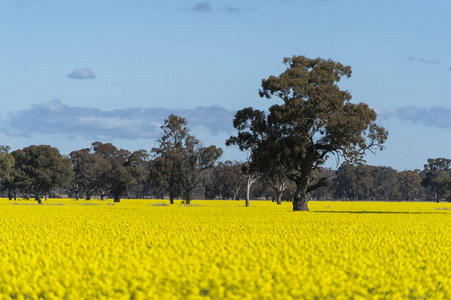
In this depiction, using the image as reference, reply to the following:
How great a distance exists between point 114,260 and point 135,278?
1851 millimetres

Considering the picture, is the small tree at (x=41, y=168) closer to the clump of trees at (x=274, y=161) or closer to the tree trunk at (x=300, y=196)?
the clump of trees at (x=274, y=161)

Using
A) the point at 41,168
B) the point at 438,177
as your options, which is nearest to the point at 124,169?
the point at 41,168

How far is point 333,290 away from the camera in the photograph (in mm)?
9930

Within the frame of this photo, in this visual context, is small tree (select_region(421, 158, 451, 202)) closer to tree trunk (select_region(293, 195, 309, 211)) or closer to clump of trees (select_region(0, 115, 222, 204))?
clump of trees (select_region(0, 115, 222, 204))

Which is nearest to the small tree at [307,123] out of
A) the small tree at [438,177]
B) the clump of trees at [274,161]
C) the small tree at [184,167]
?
the clump of trees at [274,161]

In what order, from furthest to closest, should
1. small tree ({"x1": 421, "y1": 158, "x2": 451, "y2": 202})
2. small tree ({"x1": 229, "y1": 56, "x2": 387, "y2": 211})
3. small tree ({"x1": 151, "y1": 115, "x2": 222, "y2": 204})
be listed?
small tree ({"x1": 421, "y1": 158, "x2": 451, "y2": 202}), small tree ({"x1": 151, "y1": 115, "x2": 222, "y2": 204}), small tree ({"x1": 229, "y1": 56, "x2": 387, "y2": 211})

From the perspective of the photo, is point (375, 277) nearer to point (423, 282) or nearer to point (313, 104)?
point (423, 282)

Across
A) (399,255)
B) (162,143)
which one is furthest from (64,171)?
(399,255)

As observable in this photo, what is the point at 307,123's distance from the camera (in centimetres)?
5644

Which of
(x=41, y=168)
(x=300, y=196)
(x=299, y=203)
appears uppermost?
(x=41, y=168)

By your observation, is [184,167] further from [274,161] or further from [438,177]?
[438,177]

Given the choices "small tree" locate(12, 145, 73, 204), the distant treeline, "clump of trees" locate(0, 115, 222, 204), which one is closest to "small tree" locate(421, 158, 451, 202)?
the distant treeline

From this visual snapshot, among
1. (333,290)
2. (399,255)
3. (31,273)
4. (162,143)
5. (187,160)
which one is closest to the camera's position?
(333,290)

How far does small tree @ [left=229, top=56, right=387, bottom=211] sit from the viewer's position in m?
55.2
